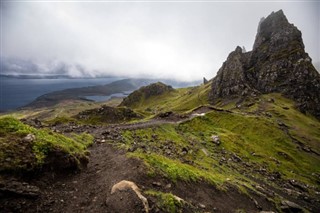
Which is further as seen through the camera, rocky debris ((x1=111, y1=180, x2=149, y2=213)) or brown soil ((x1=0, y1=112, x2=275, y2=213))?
rocky debris ((x1=111, y1=180, x2=149, y2=213))

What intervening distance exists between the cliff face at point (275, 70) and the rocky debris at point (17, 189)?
14684cm

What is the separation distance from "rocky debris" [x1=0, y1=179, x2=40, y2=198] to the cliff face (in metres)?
147

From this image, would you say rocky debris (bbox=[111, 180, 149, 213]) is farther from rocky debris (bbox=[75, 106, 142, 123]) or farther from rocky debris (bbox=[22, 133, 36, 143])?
rocky debris (bbox=[75, 106, 142, 123])

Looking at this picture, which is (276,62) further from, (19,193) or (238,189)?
(19,193)

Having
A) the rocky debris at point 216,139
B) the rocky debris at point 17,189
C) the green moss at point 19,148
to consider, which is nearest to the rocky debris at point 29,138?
the green moss at point 19,148

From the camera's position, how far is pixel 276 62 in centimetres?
16600

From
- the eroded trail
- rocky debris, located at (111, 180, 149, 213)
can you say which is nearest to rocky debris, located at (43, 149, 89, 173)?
the eroded trail

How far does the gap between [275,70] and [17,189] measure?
174 meters

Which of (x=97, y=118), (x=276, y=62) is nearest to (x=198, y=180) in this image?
(x=97, y=118)

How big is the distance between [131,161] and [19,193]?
432 inches

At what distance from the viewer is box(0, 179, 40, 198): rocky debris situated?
49.4ft

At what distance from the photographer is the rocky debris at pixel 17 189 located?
15.0m

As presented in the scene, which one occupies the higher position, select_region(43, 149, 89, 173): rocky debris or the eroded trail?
select_region(43, 149, 89, 173): rocky debris

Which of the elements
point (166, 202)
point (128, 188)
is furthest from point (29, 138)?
point (166, 202)
